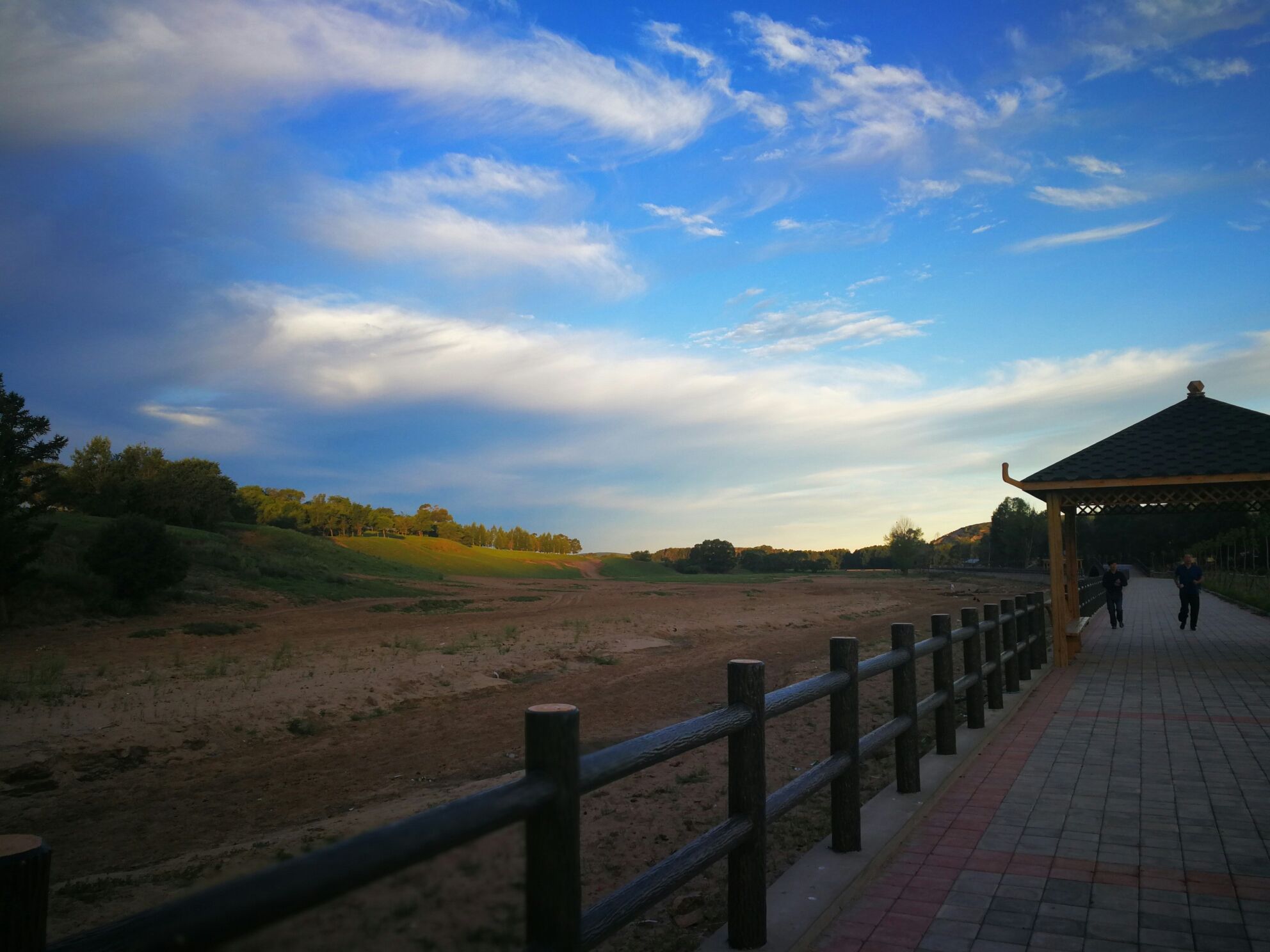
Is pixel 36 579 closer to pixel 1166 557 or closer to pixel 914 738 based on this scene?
pixel 914 738

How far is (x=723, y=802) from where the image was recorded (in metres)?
7.39

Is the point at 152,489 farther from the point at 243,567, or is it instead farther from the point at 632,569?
the point at 632,569

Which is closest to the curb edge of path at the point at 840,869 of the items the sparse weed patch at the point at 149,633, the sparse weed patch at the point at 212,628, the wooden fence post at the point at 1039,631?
the wooden fence post at the point at 1039,631

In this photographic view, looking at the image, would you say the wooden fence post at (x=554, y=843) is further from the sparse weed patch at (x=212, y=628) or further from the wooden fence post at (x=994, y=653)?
the sparse weed patch at (x=212, y=628)

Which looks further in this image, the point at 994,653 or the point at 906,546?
the point at 906,546

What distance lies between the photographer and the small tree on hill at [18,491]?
22.7 meters

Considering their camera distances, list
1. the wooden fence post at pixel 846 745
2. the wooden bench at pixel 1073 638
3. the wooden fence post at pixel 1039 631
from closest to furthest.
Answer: the wooden fence post at pixel 846 745, the wooden fence post at pixel 1039 631, the wooden bench at pixel 1073 638

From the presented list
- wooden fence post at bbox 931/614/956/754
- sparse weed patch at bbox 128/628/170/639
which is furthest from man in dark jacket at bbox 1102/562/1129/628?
sparse weed patch at bbox 128/628/170/639

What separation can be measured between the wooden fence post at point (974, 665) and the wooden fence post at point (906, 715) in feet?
7.35

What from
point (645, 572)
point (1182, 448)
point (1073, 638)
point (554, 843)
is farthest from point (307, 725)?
point (645, 572)

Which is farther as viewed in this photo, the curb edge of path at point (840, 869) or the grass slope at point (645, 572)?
the grass slope at point (645, 572)

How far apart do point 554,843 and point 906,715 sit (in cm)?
417

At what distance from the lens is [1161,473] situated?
1287cm

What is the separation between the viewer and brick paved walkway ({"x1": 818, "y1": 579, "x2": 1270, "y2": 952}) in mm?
3783
